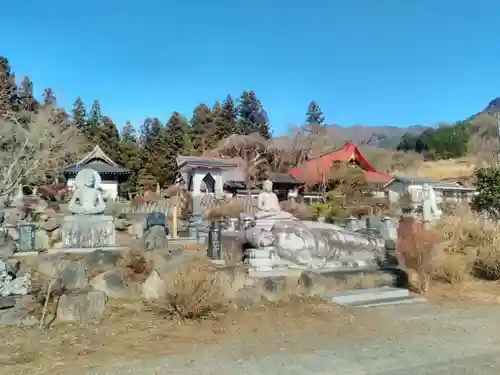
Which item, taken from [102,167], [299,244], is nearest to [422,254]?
[299,244]

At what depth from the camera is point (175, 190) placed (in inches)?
1486

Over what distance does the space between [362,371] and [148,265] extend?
5374 mm

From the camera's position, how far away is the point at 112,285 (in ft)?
27.0

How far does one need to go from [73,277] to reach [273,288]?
3.58 metres

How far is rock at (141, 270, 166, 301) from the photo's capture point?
7852 mm

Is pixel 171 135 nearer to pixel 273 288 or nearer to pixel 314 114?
pixel 314 114

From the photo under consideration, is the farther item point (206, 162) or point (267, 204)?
point (206, 162)

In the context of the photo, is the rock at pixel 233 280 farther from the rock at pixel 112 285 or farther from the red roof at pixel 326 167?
the red roof at pixel 326 167

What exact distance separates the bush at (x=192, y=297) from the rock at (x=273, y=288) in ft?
4.77

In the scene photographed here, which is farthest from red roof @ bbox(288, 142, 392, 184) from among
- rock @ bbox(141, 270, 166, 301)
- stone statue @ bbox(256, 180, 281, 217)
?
rock @ bbox(141, 270, 166, 301)

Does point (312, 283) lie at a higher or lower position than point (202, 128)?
lower

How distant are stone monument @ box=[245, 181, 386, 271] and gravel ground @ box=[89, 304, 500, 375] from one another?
311 centimetres

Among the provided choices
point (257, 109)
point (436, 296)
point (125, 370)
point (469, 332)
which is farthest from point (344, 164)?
point (125, 370)

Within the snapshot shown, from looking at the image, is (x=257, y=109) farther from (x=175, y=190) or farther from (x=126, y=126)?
(x=175, y=190)
